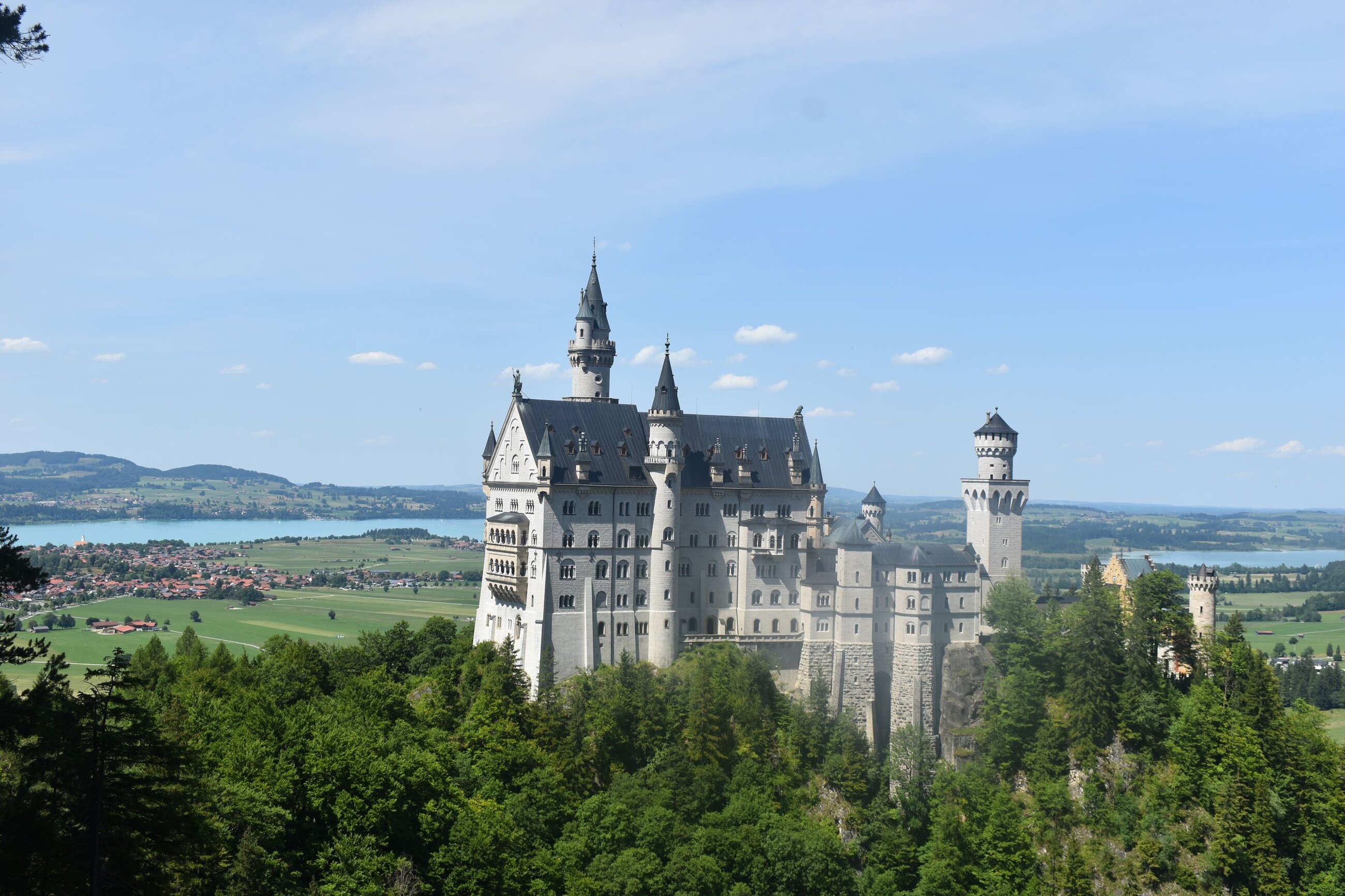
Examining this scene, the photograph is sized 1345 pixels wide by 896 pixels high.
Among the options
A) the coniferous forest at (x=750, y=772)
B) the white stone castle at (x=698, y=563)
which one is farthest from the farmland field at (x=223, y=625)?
the white stone castle at (x=698, y=563)

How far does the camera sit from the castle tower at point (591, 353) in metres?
99.3

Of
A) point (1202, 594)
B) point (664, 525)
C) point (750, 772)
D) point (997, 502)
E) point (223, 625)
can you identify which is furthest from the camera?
point (223, 625)

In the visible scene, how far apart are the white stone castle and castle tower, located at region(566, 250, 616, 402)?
4.19 metres

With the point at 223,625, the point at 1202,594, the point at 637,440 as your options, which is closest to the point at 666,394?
the point at 637,440

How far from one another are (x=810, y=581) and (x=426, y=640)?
2891 centimetres

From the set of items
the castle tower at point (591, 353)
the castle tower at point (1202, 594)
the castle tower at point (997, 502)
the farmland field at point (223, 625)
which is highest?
the castle tower at point (591, 353)

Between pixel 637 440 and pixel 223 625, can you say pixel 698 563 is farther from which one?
pixel 223 625

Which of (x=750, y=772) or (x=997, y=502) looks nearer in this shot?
(x=750, y=772)

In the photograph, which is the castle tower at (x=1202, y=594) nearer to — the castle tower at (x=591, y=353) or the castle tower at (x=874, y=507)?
the castle tower at (x=874, y=507)

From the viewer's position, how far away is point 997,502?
9906 centimetres

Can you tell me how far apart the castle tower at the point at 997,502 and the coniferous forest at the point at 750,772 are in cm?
610

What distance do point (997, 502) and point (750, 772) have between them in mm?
32992

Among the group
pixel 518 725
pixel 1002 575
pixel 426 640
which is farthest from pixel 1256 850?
pixel 426 640

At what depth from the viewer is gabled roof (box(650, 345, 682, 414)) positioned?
292ft
